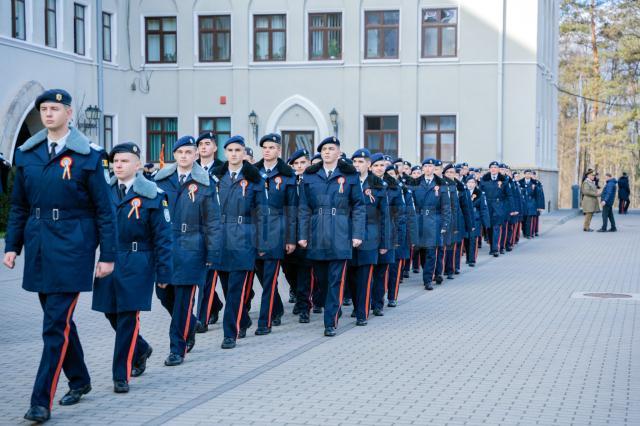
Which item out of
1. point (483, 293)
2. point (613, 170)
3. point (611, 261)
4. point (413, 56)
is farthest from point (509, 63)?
point (613, 170)

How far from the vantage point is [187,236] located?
9227mm

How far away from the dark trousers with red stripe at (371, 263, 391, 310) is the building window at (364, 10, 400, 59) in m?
24.5

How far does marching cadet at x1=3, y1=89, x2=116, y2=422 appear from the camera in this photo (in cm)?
684

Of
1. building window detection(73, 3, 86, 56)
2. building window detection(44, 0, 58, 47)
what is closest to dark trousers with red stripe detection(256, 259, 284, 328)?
building window detection(44, 0, 58, 47)

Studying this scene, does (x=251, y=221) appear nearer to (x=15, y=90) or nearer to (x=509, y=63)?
(x=15, y=90)

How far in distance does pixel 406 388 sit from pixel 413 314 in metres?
4.59

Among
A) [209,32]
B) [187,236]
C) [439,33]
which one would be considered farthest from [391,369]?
[209,32]

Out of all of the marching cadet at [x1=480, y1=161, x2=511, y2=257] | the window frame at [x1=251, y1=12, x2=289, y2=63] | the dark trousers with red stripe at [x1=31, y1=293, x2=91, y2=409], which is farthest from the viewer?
the window frame at [x1=251, y1=12, x2=289, y2=63]

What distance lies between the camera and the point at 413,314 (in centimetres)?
1248

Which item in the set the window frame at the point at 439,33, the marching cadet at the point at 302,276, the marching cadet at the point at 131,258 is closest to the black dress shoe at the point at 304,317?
the marching cadet at the point at 302,276

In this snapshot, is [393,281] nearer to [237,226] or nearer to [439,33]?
[237,226]

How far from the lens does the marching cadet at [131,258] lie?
768 centimetres

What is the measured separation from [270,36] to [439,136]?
24.3 feet

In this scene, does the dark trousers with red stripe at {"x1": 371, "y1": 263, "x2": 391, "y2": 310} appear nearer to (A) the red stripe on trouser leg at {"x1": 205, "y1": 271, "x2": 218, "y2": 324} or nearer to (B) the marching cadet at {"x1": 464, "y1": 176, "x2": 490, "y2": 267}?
(A) the red stripe on trouser leg at {"x1": 205, "y1": 271, "x2": 218, "y2": 324}
